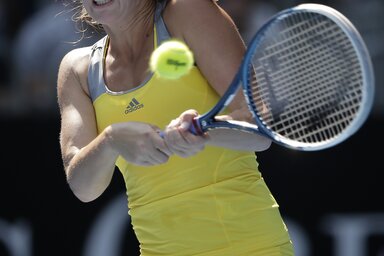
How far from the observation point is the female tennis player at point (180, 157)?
3203 millimetres

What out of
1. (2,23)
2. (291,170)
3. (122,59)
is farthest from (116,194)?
(122,59)

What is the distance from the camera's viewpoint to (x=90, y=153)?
3162 millimetres

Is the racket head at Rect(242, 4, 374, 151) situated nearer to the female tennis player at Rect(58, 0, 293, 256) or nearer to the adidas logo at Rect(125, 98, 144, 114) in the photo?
the female tennis player at Rect(58, 0, 293, 256)

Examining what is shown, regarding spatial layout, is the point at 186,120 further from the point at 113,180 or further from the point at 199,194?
the point at 113,180

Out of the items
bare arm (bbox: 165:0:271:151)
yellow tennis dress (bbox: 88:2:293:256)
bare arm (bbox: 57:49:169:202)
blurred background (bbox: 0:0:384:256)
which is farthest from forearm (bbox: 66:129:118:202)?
blurred background (bbox: 0:0:384:256)

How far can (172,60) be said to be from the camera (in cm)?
291

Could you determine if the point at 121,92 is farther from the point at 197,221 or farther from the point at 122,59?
the point at 197,221

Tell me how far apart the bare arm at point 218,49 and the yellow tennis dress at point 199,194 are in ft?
0.25

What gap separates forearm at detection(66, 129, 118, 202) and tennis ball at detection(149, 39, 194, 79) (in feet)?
0.99

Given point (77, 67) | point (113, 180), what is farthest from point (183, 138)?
point (113, 180)

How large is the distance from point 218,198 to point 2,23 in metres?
3.98

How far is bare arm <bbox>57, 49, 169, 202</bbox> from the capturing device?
2953 millimetres

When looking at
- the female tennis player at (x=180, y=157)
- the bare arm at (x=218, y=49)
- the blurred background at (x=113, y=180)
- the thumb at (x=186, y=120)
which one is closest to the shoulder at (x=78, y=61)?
the female tennis player at (x=180, y=157)

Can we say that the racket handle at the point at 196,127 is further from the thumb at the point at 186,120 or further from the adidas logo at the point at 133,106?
the adidas logo at the point at 133,106
